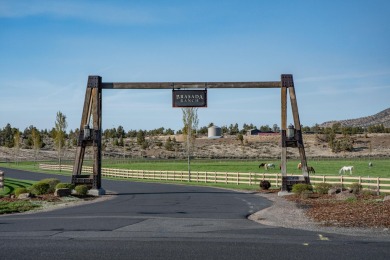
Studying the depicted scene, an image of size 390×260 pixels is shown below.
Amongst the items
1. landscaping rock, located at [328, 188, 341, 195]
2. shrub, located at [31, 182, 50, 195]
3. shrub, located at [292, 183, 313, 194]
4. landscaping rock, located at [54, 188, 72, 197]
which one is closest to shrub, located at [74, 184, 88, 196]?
landscaping rock, located at [54, 188, 72, 197]

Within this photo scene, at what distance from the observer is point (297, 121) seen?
29641mm

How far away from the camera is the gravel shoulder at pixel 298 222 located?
14.0 m

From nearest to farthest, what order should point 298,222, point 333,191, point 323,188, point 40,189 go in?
point 298,222
point 333,191
point 323,188
point 40,189

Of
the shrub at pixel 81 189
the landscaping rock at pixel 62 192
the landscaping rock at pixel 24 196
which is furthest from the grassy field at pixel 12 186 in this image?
the shrub at pixel 81 189

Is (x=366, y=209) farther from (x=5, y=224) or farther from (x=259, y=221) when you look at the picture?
(x=5, y=224)

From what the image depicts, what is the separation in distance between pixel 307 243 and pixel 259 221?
5451 millimetres

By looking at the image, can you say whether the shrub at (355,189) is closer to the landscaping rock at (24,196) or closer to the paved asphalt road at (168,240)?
the paved asphalt road at (168,240)

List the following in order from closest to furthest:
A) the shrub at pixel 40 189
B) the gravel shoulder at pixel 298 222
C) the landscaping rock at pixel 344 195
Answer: the gravel shoulder at pixel 298 222
the landscaping rock at pixel 344 195
the shrub at pixel 40 189

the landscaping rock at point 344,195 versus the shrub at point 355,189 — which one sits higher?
the shrub at point 355,189

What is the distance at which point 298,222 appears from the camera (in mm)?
16766

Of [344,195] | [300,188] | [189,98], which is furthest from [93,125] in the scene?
[344,195]

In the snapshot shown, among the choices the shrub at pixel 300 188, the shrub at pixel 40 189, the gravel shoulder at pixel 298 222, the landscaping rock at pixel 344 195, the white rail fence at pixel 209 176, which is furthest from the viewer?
the white rail fence at pixel 209 176

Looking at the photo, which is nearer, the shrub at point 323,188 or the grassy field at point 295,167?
the shrub at point 323,188

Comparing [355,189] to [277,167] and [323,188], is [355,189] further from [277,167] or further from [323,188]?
[277,167]
